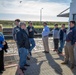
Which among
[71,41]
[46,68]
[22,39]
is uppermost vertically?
[22,39]

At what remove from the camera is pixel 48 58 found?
28.5ft

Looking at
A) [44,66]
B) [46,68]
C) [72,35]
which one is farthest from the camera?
[44,66]

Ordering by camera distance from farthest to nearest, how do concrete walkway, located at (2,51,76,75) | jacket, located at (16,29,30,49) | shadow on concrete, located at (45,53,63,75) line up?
1. shadow on concrete, located at (45,53,63,75)
2. concrete walkway, located at (2,51,76,75)
3. jacket, located at (16,29,30,49)

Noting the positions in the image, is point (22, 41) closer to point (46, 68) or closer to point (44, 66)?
point (46, 68)

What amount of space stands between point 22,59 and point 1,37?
112 cm

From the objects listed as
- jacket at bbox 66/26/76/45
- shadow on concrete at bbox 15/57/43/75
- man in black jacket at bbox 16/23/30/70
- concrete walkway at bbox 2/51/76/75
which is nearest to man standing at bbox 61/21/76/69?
jacket at bbox 66/26/76/45

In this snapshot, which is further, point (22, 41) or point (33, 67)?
point (33, 67)

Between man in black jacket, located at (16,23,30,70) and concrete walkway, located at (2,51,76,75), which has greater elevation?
man in black jacket, located at (16,23,30,70)

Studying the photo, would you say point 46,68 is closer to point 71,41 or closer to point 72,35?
point 71,41

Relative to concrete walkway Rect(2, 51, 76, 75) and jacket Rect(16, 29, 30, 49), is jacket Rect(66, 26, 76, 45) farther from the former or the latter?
jacket Rect(16, 29, 30, 49)

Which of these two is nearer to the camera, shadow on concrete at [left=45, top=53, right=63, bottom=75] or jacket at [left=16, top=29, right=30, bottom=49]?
jacket at [left=16, top=29, right=30, bottom=49]

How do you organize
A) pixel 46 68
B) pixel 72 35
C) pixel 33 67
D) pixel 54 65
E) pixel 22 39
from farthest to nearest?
pixel 54 65
pixel 33 67
pixel 46 68
pixel 72 35
pixel 22 39

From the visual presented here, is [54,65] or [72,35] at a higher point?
[72,35]

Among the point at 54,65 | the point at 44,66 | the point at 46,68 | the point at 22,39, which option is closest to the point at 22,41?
the point at 22,39
